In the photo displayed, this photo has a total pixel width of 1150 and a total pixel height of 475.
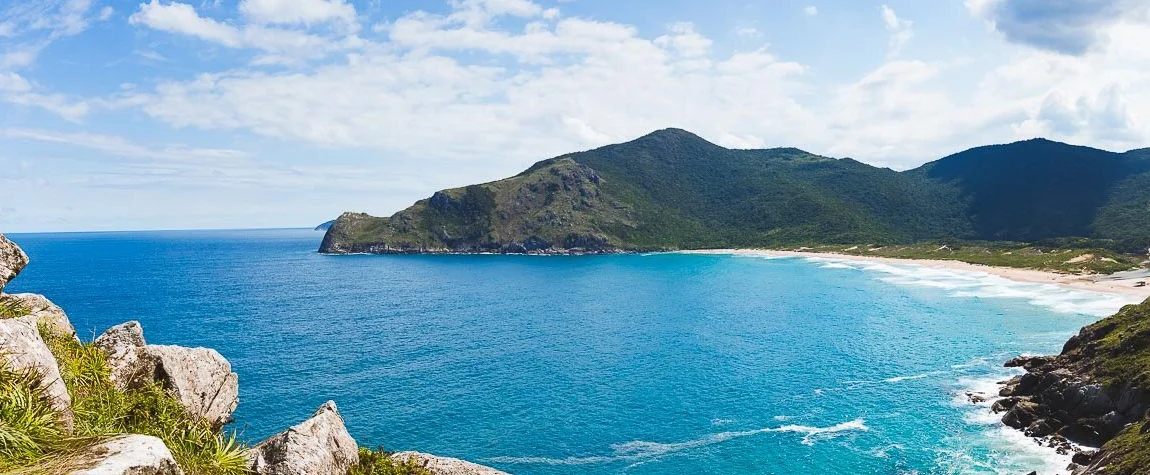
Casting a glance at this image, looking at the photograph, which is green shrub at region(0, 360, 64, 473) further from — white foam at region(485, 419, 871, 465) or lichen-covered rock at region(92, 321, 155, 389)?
white foam at region(485, 419, 871, 465)

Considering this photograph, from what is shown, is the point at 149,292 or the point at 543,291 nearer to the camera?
the point at 149,292

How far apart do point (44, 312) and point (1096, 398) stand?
68270mm

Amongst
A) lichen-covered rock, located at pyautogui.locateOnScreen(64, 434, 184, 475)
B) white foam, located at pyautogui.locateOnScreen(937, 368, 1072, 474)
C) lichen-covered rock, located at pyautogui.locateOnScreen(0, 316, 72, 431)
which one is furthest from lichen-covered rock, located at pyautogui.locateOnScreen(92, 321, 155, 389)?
white foam, located at pyautogui.locateOnScreen(937, 368, 1072, 474)

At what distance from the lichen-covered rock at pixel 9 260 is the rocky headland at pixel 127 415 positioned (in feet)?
0.10

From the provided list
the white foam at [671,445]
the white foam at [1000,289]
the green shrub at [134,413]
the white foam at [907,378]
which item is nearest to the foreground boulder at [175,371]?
the green shrub at [134,413]

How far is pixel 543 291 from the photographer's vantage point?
146250 mm

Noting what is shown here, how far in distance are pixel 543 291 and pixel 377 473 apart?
416ft

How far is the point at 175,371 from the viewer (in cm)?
1994

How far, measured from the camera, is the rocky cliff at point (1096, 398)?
37.7 m

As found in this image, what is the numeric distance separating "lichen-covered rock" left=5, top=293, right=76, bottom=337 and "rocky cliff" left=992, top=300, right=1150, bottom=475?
170 feet

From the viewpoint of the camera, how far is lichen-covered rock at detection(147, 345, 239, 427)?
19.3 metres

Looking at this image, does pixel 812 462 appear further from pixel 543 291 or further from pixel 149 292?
pixel 149 292

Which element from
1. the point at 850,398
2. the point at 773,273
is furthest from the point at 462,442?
the point at 773,273

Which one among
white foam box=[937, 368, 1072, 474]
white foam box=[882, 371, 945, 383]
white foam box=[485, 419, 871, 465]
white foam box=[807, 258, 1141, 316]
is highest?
white foam box=[807, 258, 1141, 316]
